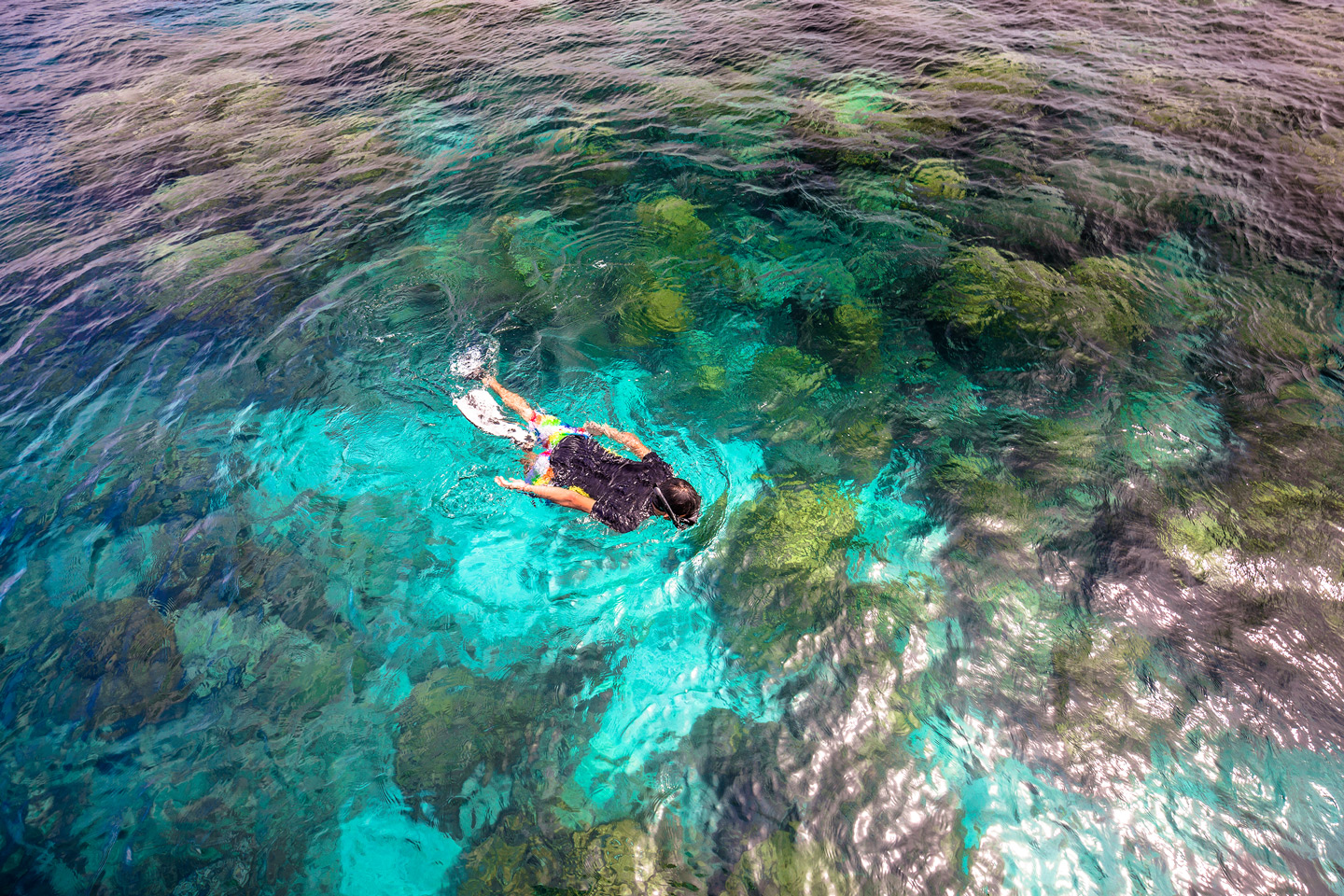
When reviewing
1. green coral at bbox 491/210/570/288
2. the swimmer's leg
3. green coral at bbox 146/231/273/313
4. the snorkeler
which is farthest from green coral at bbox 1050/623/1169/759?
green coral at bbox 146/231/273/313

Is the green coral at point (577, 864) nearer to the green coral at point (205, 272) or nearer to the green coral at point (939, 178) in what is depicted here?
the green coral at point (205, 272)

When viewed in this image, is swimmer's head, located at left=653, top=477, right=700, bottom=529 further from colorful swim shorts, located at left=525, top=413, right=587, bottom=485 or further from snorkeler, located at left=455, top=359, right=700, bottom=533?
colorful swim shorts, located at left=525, top=413, right=587, bottom=485

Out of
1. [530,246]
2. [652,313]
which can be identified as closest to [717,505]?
[652,313]

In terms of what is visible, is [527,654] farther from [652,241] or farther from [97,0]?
[97,0]

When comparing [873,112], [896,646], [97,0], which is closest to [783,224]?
[873,112]

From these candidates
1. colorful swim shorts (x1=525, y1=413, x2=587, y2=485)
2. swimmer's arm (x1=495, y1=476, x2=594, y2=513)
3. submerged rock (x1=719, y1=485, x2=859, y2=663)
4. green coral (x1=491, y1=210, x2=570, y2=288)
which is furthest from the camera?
green coral (x1=491, y1=210, x2=570, y2=288)
